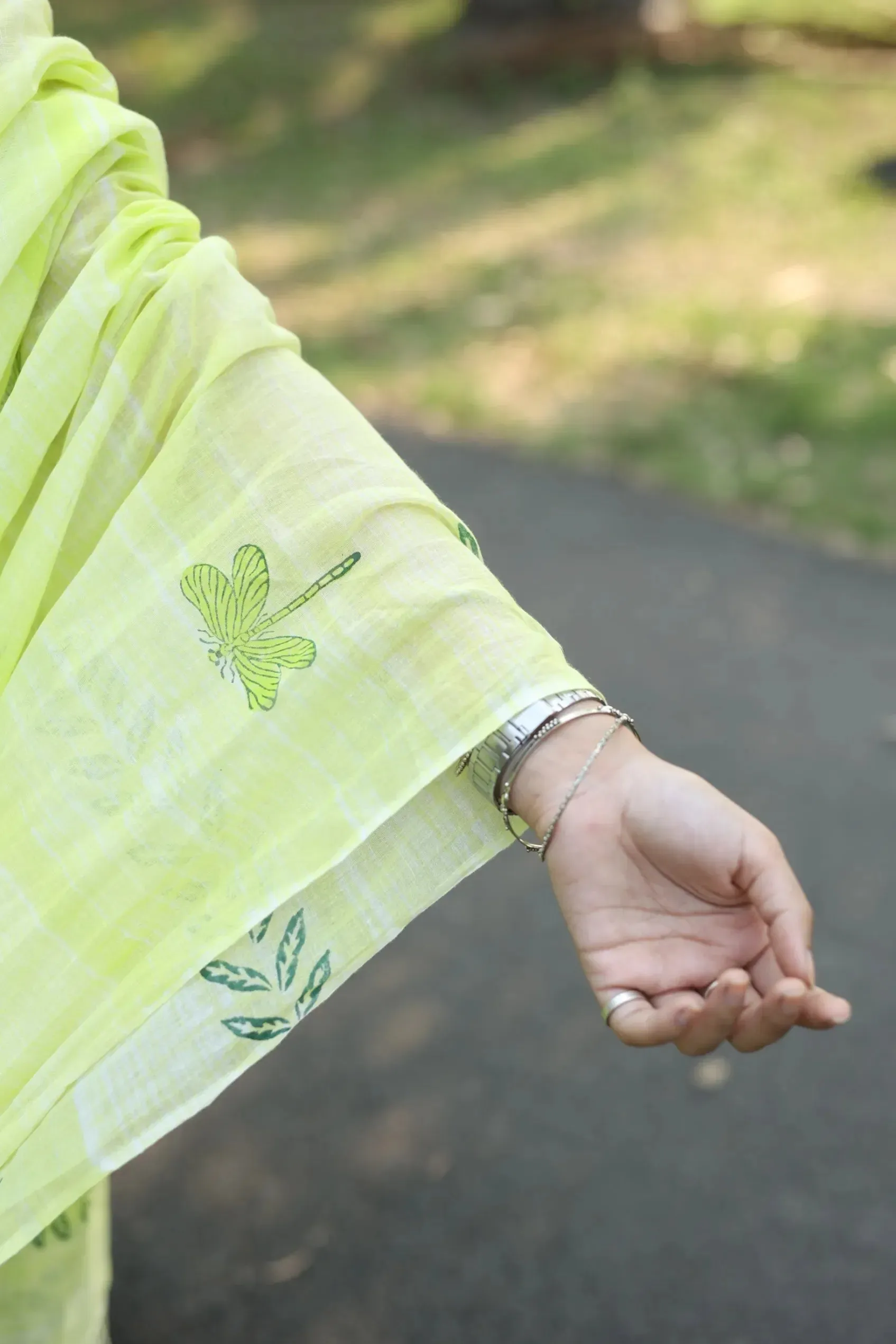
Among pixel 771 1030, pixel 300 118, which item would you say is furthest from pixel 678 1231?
pixel 300 118

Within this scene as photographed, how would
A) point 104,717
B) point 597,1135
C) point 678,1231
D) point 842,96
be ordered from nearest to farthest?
point 104,717 → point 678,1231 → point 597,1135 → point 842,96

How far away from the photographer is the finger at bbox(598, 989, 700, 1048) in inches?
43.2

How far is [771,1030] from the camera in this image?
110 cm

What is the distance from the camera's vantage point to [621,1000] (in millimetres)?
1143

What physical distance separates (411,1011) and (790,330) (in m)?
3.51

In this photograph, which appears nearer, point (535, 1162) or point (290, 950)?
point (290, 950)

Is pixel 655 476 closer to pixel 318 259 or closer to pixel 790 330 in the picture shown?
pixel 790 330

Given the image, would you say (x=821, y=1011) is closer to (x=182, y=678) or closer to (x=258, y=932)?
(x=258, y=932)

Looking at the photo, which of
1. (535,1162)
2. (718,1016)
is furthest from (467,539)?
(535,1162)

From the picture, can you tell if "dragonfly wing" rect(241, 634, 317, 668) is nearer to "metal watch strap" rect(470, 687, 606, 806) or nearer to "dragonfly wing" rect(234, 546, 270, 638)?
"dragonfly wing" rect(234, 546, 270, 638)

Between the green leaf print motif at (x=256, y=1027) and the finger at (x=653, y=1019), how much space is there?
0.94 ft

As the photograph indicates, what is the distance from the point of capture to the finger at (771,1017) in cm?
107

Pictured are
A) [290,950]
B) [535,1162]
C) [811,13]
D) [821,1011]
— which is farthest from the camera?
[811,13]

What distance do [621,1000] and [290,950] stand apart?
290 mm
